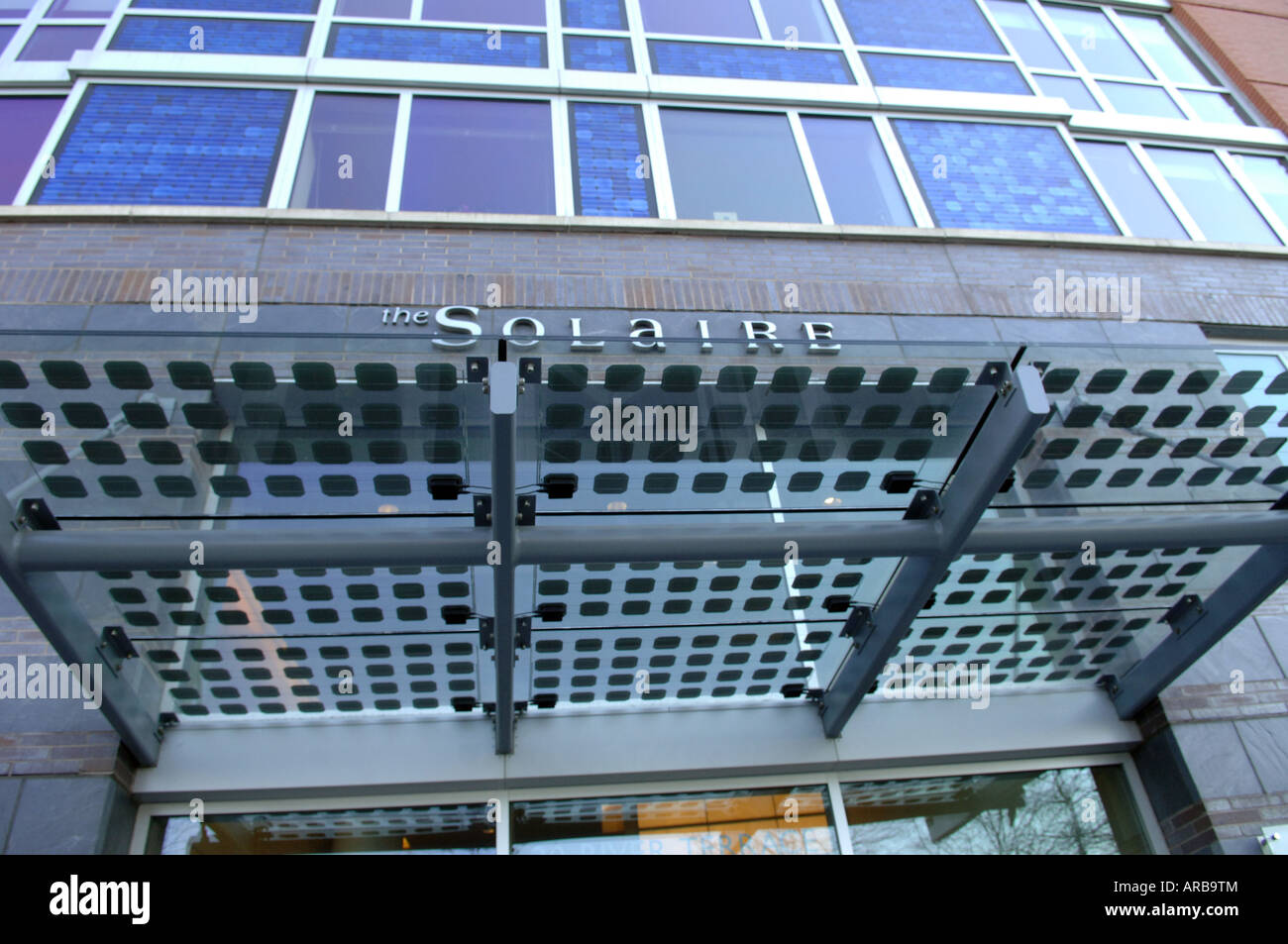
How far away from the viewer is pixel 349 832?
6086 millimetres

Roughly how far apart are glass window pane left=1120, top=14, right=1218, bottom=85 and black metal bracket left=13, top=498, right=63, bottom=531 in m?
13.8

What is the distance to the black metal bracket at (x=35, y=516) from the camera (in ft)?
14.8

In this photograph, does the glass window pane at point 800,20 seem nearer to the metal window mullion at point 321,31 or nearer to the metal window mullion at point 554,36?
the metal window mullion at point 554,36

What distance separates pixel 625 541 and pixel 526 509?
511 millimetres

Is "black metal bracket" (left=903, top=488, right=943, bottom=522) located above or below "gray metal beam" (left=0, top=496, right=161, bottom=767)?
above

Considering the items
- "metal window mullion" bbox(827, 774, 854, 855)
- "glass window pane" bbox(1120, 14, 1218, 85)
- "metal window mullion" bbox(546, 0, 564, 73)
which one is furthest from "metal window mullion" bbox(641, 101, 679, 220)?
"glass window pane" bbox(1120, 14, 1218, 85)

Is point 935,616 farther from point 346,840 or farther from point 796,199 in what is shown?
point 796,199

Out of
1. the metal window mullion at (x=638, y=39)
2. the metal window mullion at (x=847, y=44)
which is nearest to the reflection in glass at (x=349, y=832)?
the metal window mullion at (x=638, y=39)

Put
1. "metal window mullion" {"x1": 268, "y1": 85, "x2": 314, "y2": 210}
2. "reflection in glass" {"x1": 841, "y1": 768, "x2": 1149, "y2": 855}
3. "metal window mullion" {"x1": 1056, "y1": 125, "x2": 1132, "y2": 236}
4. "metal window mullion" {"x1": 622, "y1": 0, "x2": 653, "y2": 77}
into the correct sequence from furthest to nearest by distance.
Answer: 1. "metal window mullion" {"x1": 622, "y1": 0, "x2": 653, "y2": 77}
2. "metal window mullion" {"x1": 1056, "y1": 125, "x2": 1132, "y2": 236}
3. "metal window mullion" {"x1": 268, "y1": 85, "x2": 314, "y2": 210}
4. "reflection in glass" {"x1": 841, "y1": 768, "x2": 1149, "y2": 855}

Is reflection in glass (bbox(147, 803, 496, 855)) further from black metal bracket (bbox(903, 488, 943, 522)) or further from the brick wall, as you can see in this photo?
the brick wall

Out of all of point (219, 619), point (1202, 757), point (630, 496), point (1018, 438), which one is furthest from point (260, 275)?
point (1202, 757)

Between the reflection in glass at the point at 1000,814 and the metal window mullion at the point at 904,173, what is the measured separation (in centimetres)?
497

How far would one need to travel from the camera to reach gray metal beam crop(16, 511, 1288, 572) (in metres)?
4.46
